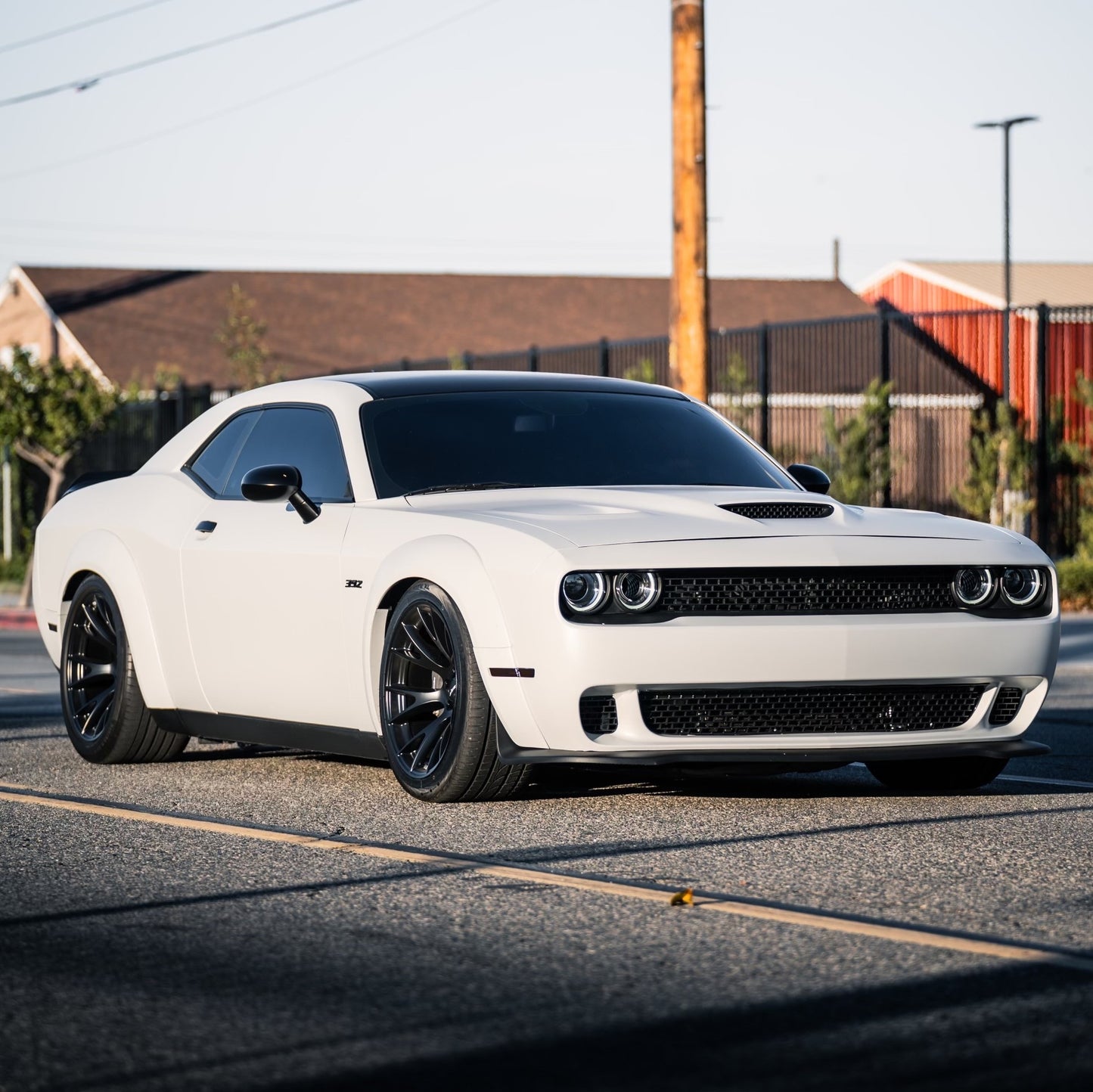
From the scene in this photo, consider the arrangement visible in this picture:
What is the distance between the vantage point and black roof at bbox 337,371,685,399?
845cm

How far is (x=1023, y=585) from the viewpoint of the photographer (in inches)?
293

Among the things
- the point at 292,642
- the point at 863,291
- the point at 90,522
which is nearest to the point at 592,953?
the point at 292,642

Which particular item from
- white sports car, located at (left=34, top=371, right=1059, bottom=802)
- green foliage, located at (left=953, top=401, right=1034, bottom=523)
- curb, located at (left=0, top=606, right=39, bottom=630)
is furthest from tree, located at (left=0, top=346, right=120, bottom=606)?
white sports car, located at (left=34, top=371, right=1059, bottom=802)

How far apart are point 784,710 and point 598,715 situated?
61 cm

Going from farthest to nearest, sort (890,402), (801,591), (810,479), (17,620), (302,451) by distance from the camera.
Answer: (17,620)
(890,402)
(810,479)
(302,451)
(801,591)

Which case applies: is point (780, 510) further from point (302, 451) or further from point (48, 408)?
point (48, 408)

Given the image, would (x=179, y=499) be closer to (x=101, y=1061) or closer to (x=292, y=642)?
(x=292, y=642)

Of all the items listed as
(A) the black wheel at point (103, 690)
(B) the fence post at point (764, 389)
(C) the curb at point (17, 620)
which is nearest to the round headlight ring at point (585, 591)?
(A) the black wheel at point (103, 690)

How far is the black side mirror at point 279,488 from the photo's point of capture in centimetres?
791

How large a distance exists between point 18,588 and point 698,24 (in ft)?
53.1

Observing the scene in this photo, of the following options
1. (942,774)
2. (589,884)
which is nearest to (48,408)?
(942,774)

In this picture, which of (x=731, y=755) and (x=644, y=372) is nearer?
(x=731, y=755)

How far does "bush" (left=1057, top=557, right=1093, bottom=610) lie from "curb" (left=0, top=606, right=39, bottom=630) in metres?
10.2

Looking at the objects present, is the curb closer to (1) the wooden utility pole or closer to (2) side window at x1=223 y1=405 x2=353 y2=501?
(1) the wooden utility pole
